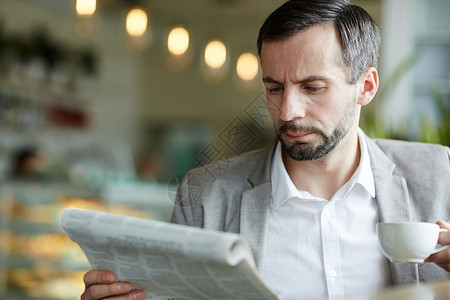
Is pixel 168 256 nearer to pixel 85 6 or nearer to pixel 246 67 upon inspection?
pixel 85 6

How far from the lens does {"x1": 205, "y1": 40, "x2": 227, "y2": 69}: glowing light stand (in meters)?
4.39

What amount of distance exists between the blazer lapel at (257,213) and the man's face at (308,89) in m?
0.17

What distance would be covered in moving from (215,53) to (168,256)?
342cm

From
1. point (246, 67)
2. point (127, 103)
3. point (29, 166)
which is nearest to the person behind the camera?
point (29, 166)

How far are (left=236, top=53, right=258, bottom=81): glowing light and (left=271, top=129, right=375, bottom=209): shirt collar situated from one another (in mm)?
3256

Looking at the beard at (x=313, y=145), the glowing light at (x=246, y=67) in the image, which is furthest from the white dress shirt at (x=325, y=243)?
the glowing light at (x=246, y=67)

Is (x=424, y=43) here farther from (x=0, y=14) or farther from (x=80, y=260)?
(x=0, y=14)

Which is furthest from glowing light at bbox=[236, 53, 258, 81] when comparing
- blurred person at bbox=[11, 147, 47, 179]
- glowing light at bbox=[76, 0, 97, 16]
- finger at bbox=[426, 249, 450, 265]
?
finger at bbox=[426, 249, 450, 265]

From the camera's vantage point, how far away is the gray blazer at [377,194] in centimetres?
149

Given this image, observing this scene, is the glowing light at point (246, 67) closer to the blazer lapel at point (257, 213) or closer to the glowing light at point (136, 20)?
the glowing light at point (136, 20)

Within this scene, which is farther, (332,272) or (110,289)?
(332,272)

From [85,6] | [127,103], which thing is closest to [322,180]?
[85,6]

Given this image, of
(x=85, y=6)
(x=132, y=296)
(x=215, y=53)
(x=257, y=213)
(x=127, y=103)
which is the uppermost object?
(x=127, y=103)

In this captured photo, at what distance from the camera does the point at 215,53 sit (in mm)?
4387
